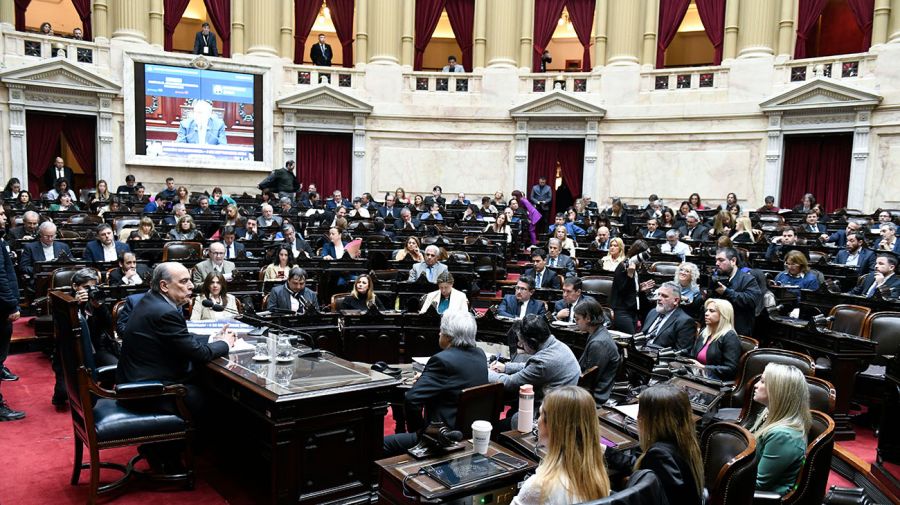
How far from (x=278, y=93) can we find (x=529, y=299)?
42.0ft

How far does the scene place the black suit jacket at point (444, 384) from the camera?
4.14m

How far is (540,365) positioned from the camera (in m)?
4.38

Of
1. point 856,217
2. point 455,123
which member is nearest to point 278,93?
point 455,123

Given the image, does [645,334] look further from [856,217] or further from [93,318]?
[856,217]

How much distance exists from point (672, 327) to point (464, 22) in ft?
53.1

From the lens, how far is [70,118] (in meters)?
16.2

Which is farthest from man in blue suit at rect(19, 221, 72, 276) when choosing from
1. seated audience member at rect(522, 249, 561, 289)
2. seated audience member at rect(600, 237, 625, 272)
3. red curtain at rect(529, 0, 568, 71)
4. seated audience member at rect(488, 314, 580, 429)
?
red curtain at rect(529, 0, 568, 71)

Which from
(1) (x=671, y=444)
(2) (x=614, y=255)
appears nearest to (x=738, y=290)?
(2) (x=614, y=255)

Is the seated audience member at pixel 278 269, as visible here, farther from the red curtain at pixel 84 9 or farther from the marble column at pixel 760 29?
the marble column at pixel 760 29

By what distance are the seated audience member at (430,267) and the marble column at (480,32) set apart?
442 inches

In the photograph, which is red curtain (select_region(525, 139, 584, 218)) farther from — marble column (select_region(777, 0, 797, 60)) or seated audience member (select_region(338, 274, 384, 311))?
seated audience member (select_region(338, 274, 384, 311))

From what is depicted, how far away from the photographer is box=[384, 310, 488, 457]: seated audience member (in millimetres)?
4148

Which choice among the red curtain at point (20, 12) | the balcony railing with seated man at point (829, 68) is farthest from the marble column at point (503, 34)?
the red curtain at point (20, 12)

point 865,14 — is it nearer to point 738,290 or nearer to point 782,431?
point 738,290
